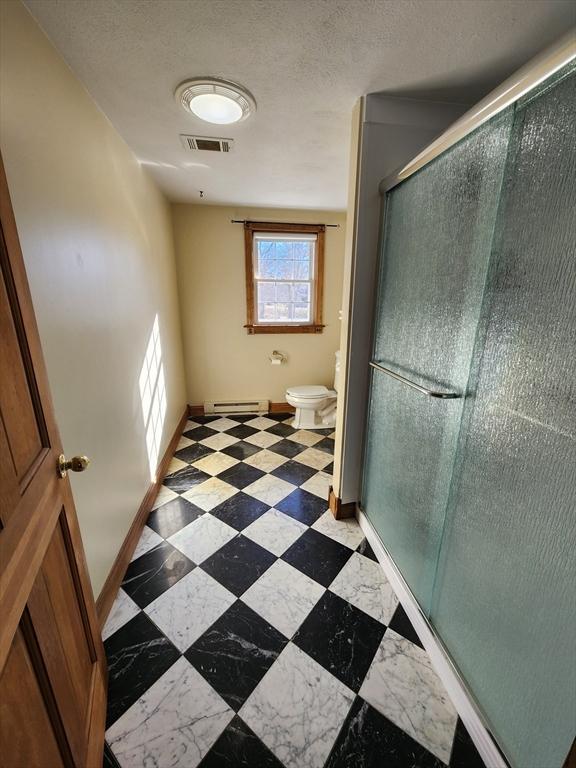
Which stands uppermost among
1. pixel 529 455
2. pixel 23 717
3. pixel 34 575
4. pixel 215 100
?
pixel 215 100

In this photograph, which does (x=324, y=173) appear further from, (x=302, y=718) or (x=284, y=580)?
(x=302, y=718)

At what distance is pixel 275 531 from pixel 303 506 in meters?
0.28

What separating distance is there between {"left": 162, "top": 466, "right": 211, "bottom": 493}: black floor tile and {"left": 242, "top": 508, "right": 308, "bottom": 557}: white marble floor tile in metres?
0.62

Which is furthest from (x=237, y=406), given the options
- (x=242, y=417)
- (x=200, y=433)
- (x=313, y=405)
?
(x=313, y=405)

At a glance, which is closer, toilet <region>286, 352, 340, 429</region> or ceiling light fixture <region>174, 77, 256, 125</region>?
ceiling light fixture <region>174, 77, 256, 125</region>

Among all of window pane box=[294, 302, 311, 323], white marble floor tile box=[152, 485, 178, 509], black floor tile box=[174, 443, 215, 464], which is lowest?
black floor tile box=[174, 443, 215, 464]

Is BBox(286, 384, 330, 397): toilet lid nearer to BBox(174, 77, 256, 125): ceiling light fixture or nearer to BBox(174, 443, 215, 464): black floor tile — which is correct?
BBox(174, 443, 215, 464): black floor tile

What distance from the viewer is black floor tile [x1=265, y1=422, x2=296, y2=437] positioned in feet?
9.98

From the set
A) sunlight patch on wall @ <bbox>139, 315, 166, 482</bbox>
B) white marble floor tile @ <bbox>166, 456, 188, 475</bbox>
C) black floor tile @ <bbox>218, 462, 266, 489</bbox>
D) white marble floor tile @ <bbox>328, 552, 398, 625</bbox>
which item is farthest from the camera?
white marble floor tile @ <bbox>166, 456, 188, 475</bbox>

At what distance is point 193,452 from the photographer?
2.66 metres

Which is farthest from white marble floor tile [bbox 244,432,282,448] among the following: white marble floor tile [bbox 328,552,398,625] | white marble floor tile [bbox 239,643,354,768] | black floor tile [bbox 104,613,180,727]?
white marble floor tile [bbox 239,643,354,768]

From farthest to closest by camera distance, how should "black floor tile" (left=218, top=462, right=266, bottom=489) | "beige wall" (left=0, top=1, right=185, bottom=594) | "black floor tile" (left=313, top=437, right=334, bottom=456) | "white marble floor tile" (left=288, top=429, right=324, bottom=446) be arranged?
"white marble floor tile" (left=288, top=429, right=324, bottom=446) < "black floor tile" (left=313, top=437, right=334, bottom=456) < "black floor tile" (left=218, top=462, right=266, bottom=489) < "beige wall" (left=0, top=1, right=185, bottom=594)

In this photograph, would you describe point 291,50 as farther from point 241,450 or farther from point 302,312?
point 241,450

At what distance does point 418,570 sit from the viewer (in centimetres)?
126
